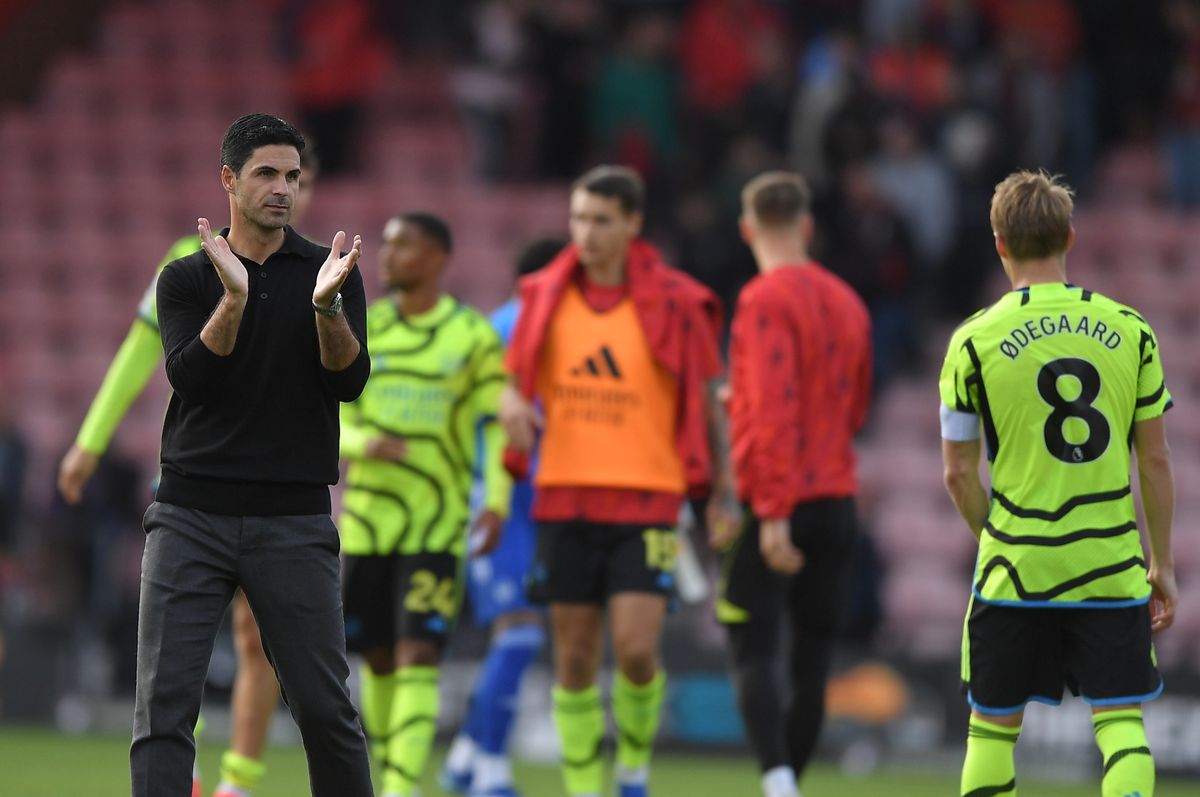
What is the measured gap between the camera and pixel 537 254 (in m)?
10.1

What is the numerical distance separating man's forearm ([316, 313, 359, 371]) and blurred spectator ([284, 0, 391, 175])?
Answer: 39.4ft

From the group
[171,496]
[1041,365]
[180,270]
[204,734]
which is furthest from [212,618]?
[204,734]

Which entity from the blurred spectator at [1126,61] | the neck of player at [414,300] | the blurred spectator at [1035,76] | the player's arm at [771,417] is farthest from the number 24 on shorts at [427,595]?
the blurred spectator at [1126,61]

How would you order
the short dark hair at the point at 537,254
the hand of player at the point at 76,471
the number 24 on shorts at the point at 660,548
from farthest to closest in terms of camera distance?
the short dark hair at the point at 537,254, the number 24 on shorts at the point at 660,548, the hand of player at the point at 76,471

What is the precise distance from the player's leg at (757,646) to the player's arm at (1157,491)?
6.91 feet

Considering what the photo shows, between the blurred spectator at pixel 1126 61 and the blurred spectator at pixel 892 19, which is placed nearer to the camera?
the blurred spectator at pixel 1126 61

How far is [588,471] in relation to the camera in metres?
8.28

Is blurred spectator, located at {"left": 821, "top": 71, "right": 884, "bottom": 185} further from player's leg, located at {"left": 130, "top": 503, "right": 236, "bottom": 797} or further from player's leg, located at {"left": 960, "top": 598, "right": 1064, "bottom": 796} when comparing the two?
player's leg, located at {"left": 130, "top": 503, "right": 236, "bottom": 797}

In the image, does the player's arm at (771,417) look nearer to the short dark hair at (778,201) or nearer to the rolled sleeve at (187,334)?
the short dark hair at (778,201)

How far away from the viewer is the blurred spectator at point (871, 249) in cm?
1540

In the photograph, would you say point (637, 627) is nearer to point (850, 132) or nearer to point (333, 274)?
point (333, 274)

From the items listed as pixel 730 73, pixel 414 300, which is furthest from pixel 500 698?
pixel 730 73

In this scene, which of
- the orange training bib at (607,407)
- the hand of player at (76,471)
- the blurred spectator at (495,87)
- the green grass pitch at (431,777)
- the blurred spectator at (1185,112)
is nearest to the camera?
the hand of player at (76,471)

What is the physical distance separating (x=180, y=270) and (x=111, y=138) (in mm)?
13515
